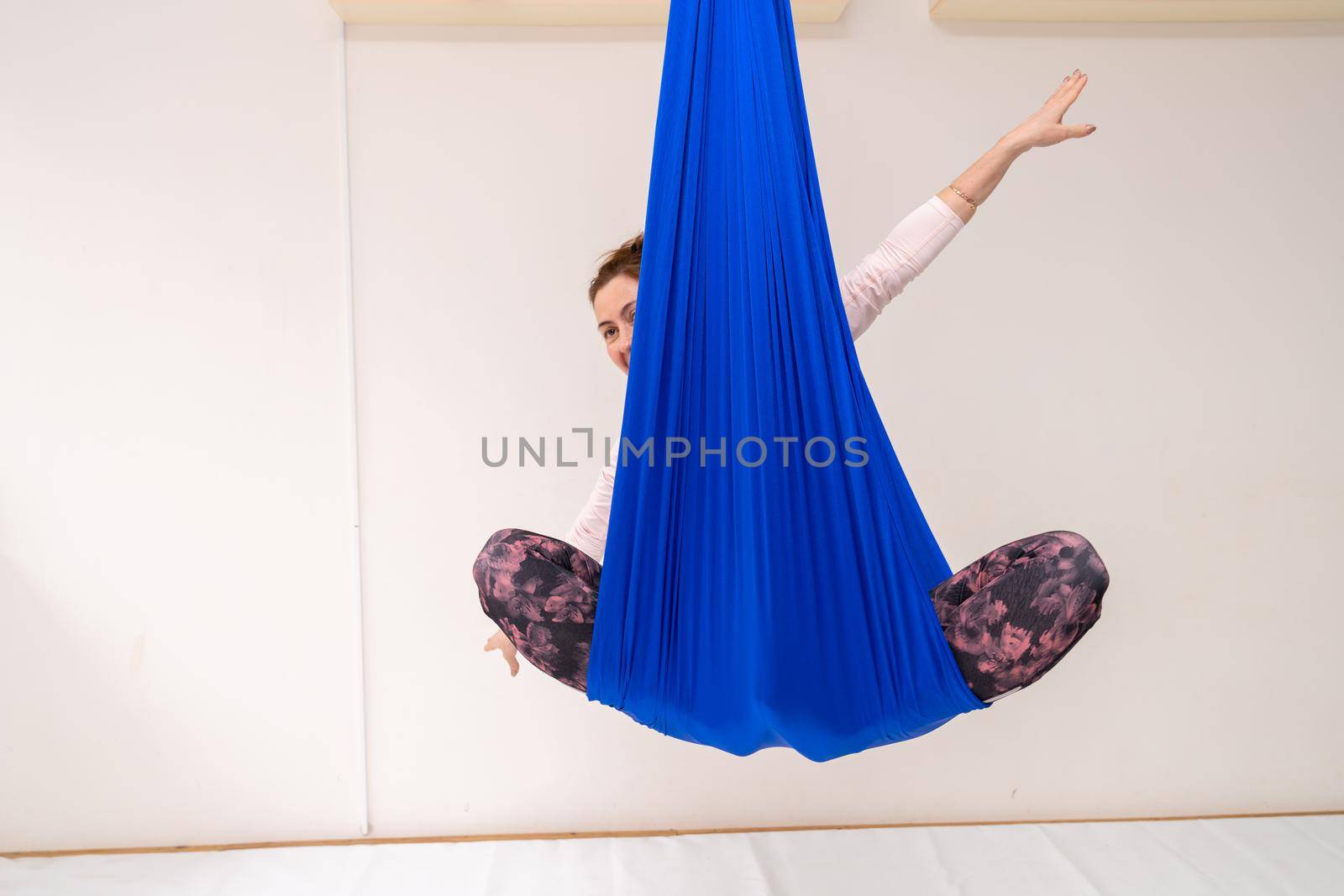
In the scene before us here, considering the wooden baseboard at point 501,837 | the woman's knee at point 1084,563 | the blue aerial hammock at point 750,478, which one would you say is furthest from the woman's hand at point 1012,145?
the wooden baseboard at point 501,837

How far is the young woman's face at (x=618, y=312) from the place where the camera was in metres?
1.60

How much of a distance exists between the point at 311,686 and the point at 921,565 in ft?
5.09

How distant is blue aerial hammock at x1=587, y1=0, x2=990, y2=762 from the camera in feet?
4.17

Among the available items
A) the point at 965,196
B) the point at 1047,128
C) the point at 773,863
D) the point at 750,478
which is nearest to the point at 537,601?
the point at 750,478

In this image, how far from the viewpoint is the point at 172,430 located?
221 cm

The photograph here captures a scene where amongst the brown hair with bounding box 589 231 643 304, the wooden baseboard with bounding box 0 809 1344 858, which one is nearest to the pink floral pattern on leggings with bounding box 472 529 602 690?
the brown hair with bounding box 589 231 643 304

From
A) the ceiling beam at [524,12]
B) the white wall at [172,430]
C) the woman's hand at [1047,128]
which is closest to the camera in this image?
the woman's hand at [1047,128]

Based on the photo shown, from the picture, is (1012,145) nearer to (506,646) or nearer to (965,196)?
(965,196)

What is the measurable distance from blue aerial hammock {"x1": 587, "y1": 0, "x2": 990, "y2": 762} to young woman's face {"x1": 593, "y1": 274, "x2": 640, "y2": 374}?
0.25 meters

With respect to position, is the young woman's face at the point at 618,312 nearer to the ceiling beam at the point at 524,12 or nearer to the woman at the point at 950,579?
the woman at the point at 950,579

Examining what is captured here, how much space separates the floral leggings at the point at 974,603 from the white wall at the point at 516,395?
2.77 feet

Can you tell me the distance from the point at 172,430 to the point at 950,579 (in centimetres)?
180

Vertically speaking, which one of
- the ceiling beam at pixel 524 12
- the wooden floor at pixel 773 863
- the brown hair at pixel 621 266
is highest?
the ceiling beam at pixel 524 12

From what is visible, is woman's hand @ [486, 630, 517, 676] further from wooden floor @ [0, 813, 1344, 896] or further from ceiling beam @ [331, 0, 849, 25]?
ceiling beam @ [331, 0, 849, 25]
